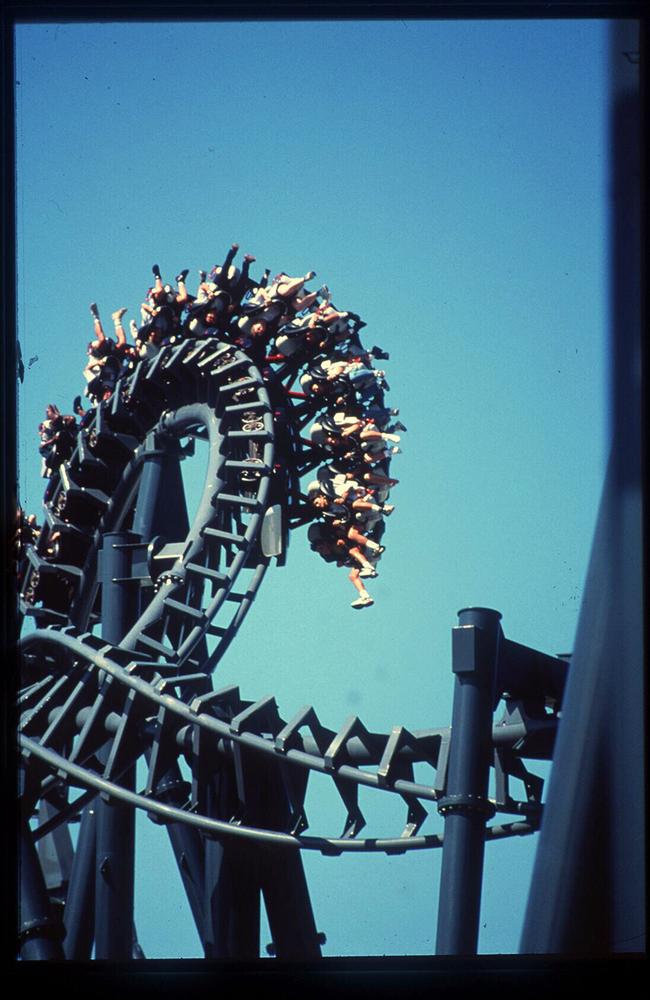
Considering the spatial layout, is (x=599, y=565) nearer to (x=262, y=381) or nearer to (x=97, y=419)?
(x=262, y=381)

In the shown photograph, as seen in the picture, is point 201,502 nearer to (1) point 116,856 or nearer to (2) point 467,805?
(1) point 116,856

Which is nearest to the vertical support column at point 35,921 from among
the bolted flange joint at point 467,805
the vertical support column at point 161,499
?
the vertical support column at point 161,499

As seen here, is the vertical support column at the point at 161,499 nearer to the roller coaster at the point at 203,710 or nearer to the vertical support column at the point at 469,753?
the roller coaster at the point at 203,710

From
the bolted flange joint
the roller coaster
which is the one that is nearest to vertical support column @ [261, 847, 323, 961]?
the roller coaster

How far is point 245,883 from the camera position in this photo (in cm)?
427

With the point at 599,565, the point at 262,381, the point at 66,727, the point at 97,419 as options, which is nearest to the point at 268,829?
the point at 66,727

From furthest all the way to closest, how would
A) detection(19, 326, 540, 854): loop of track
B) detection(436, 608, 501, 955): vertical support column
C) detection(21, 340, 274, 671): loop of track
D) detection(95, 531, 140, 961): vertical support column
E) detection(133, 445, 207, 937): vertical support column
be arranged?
detection(133, 445, 207, 937): vertical support column < detection(21, 340, 274, 671): loop of track < detection(95, 531, 140, 961): vertical support column < detection(19, 326, 540, 854): loop of track < detection(436, 608, 501, 955): vertical support column

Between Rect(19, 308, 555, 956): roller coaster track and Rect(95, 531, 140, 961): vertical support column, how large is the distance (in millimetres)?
45

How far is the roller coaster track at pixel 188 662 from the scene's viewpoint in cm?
381

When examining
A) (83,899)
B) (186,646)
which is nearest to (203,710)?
(186,646)

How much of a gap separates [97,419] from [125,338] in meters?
0.32

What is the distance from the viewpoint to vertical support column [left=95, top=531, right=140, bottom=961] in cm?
424

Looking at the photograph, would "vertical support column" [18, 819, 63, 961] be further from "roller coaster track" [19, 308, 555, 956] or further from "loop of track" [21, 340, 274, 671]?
"loop of track" [21, 340, 274, 671]

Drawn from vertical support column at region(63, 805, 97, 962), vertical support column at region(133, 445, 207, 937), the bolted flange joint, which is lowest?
vertical support column at region(63, 805, 97, 962)
